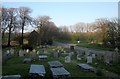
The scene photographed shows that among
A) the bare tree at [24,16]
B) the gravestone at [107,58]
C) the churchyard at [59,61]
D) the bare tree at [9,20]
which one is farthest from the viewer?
the bare tree at [9,20]

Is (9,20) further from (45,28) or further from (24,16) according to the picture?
(45,28)

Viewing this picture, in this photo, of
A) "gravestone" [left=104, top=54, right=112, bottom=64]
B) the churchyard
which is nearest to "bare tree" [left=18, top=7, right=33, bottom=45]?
the churchyard

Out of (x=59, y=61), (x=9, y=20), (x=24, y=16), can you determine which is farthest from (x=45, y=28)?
(x=9, y=20)

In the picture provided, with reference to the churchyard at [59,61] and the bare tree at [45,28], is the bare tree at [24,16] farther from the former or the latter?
the churchyard at [59,61]

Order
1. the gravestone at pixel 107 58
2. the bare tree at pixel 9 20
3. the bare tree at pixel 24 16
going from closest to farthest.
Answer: the gravestone at pixel 107 58 → the bare tree at pixel 24 16 → the bare tree at pixel 9 20

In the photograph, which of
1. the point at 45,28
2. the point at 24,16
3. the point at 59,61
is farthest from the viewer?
the point at 24,16

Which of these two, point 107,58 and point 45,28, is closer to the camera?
point 107,58

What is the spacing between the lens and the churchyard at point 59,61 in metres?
6.99

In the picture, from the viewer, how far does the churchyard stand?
699 cm

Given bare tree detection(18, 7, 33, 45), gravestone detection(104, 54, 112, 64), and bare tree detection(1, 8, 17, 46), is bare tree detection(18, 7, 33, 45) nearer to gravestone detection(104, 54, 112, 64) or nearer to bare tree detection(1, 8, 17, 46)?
bare tree detection(1, 8, 17, 46)

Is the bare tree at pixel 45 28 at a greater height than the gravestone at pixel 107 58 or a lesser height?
greater

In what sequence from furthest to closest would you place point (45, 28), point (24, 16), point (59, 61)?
point (24, 16), point (45, 28), point (59, 61)

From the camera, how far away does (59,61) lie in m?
9.48

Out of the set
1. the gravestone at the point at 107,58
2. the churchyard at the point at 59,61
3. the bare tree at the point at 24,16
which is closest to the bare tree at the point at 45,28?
the bare tree at the point at 24,16
